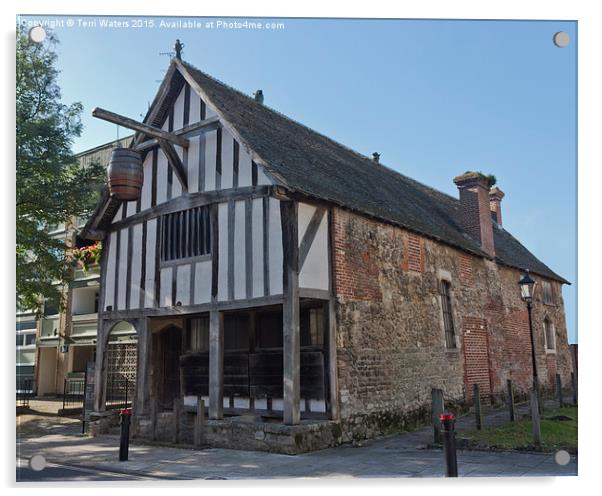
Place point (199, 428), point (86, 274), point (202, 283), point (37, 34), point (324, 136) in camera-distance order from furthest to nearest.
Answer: point (86, 274), point (324, 136), point (202, 283), point (199, 428), point (37, 34)

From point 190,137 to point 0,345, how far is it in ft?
18.9

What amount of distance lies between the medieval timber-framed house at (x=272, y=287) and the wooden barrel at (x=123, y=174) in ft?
2.88

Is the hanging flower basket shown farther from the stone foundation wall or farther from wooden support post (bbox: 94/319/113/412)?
the stone foundation wall

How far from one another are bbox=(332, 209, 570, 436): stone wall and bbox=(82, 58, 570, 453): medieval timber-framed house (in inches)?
1.6

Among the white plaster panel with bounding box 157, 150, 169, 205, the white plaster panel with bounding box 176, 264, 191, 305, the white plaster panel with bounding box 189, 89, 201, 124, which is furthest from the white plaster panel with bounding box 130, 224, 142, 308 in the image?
the white plaster panel with bounding box 189, 89, 201, 124

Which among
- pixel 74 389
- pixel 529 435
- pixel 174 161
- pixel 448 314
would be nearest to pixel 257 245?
pixel 174 161

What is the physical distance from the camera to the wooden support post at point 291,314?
30.8 ft

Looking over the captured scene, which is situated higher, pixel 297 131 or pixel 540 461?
pixel 297 131

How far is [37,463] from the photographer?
284 inches

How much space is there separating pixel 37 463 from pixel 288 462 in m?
3.29

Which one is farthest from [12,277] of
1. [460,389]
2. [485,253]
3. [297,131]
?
[485,253]

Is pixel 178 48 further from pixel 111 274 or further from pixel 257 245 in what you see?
pixel 111 274
